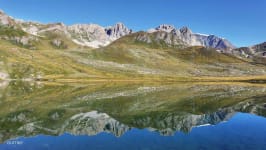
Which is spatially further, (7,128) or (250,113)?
(250,113)

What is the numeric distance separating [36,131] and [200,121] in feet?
96.8

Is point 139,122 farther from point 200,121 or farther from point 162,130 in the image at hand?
point 200,121

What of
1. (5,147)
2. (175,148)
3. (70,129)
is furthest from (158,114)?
(5,147)

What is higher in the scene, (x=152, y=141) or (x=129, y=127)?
(x=129, y=127)

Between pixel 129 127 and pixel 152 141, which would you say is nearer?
pixel 152 141

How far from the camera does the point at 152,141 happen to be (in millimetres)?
40094

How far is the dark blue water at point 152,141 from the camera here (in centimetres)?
3684

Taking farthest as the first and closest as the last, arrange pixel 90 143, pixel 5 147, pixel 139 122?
pixel 139 122
pixel 90 143
pixel 5 147

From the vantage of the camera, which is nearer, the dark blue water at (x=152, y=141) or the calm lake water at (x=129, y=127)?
the dark blue water at (x=152, y=141)

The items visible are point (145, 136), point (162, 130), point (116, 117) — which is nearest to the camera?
point (145, 136)

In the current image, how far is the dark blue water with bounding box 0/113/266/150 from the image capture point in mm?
36844

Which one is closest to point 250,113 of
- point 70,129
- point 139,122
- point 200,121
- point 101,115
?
point 200,121

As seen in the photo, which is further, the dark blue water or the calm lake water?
the calm lake water

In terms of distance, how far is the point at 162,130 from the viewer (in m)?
46.7
